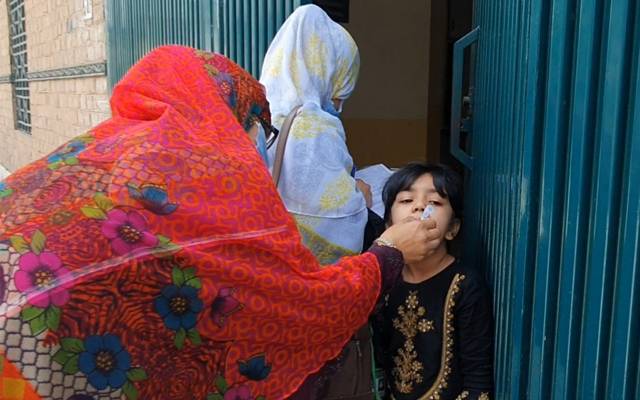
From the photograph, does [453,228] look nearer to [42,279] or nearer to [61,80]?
[42,279]

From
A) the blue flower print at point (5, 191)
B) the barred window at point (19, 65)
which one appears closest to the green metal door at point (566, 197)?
the blue flower print at point (5, 191)

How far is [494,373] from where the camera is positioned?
194 cm

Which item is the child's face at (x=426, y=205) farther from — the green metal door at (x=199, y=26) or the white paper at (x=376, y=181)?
the green metal door at (x=199, y=26)

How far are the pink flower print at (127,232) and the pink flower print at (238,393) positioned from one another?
17.5 inches

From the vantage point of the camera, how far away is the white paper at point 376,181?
7.80 feet

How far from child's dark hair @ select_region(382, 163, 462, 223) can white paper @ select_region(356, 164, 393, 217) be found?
0.76ft

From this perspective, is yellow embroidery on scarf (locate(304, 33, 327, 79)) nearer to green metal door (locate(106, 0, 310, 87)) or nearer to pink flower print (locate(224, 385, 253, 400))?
green metal door (locate(106, 0, 310, 87))

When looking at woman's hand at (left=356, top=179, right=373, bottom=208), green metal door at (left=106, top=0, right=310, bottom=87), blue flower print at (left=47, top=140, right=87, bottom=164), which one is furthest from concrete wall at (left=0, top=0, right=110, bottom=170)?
blue flower print at (left=47, top=140, right=87, bottom=164)

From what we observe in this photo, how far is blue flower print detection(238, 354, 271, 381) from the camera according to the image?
151cm

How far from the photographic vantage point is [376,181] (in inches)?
98.3

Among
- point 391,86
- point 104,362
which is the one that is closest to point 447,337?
point 104,362

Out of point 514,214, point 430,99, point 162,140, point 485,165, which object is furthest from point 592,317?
point 430,99

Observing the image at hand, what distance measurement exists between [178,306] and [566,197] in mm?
890

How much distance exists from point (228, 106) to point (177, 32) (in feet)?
10.3
